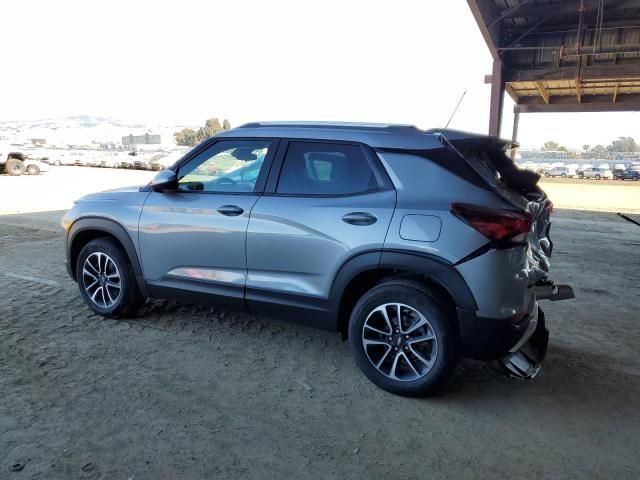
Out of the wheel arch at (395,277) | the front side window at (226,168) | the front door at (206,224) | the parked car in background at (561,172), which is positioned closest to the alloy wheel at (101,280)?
the front door at (206,224)

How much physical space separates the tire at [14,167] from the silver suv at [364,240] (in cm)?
2332

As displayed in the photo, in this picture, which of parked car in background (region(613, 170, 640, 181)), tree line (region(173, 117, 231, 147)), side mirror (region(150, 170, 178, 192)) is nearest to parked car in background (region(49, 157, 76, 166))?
tree line (region(173, 117, 231, 147))

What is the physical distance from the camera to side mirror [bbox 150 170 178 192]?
3953 millimetres

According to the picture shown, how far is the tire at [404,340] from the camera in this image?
10.1 ft

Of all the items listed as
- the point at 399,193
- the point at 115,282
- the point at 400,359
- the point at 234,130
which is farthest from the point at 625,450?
the point at 115,282

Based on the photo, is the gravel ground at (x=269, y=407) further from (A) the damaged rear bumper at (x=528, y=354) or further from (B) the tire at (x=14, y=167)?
(B) the tire at (x=14, y=167)

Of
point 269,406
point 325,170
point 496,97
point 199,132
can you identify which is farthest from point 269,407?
point 199,132

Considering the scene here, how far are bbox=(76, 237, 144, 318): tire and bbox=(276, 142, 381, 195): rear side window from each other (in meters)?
1.70

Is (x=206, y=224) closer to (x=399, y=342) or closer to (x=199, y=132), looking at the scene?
(x=399, y=342)

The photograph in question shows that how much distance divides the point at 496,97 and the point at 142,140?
83609 mm

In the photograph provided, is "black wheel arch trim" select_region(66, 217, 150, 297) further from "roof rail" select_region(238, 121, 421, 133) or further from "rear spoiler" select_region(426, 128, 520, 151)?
"rear spoiler" select_region(426, 128, 520, 151)

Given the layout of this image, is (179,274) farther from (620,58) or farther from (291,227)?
(620,58)

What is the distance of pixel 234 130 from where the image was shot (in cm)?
400

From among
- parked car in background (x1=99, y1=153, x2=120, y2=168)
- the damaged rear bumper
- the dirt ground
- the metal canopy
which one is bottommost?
parked car in background (x1=99, y1=153, x2=120, y2=168)
